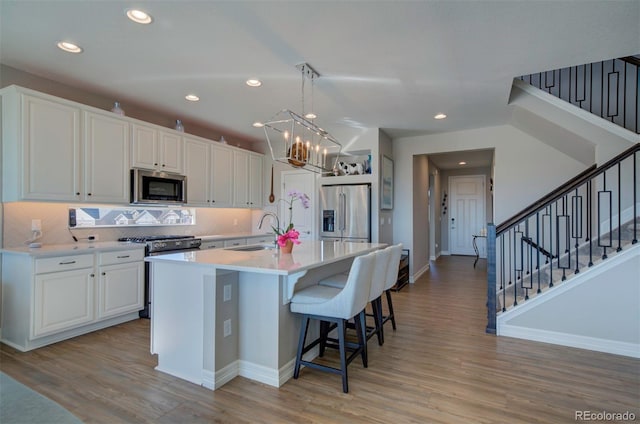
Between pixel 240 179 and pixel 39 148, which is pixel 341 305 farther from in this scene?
pixel 240 179

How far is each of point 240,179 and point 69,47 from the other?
3122 mm

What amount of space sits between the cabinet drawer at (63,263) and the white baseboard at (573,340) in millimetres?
4257

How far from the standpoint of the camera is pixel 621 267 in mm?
2848

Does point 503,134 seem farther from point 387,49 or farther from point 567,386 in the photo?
point 567,386

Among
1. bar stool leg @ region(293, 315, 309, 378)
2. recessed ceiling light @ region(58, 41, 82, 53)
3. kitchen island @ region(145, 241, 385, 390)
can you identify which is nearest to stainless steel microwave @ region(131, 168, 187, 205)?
recessed ceiling light @ region(58, 41, 82, 53)

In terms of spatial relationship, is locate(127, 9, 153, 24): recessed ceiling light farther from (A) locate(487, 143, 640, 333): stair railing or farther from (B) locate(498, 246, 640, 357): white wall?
(B) locate(498, 246, 640, 357): white wall

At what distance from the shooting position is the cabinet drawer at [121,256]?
3393mm

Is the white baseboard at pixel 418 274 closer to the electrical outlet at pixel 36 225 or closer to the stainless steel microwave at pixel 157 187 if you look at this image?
the stainless steel microwave at pixel 157 187

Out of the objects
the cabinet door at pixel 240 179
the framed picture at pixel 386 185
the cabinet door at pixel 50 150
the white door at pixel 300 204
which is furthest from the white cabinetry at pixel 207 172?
the framed picture at pixel 386 185

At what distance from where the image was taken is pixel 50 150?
3135 mm

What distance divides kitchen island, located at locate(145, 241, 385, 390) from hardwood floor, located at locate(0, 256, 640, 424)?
0.11 meters

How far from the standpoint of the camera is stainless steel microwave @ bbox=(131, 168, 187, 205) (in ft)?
12.7

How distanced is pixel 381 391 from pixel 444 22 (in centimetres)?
266

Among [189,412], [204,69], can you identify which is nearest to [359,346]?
[189,412]
